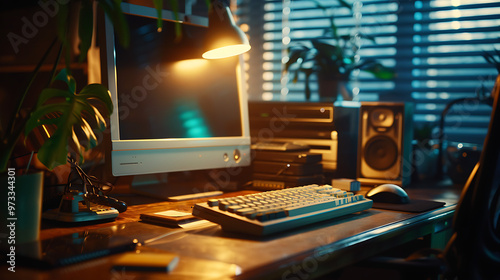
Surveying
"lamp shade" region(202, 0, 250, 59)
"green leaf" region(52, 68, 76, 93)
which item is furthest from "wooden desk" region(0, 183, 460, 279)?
"lamp shade" region(202, 0, 250, 59)

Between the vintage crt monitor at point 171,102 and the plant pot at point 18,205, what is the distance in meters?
0.37

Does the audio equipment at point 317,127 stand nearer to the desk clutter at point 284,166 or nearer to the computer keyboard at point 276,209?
the desk clutter at point 284,166

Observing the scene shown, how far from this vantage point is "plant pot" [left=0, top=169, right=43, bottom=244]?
0.79 m

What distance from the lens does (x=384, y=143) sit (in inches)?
68.2

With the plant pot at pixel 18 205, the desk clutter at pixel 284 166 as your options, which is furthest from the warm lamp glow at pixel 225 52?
the plant pot at pixel 18 205

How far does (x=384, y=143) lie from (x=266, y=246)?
1.02 m

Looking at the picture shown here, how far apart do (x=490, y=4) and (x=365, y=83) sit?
2.15ft

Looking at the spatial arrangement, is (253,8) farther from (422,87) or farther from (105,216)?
(105,216)

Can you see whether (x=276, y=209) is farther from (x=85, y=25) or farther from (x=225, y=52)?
(x=225, y=52)

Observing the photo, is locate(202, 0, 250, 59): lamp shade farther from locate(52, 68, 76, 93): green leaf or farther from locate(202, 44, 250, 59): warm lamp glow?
locate(52, 68, 76, 93): green leaf

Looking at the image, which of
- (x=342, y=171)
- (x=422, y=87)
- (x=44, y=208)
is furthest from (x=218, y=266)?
(x=422, y=87)

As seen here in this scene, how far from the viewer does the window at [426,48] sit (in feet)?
6.97

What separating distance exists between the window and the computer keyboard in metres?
0.90

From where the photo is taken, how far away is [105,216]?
1047 mm
